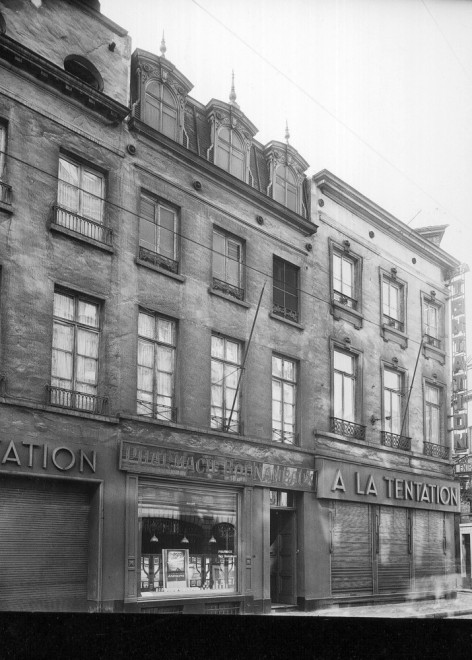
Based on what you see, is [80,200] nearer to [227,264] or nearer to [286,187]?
[227,264]

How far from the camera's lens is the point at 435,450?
30.9ft

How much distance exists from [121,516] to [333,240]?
15.7 ft

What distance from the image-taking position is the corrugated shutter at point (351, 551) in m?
9.45

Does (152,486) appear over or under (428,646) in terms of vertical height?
over

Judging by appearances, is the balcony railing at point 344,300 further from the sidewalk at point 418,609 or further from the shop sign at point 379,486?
the sidewalk at point 418,609

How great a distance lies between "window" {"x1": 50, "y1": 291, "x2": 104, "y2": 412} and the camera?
325 inches

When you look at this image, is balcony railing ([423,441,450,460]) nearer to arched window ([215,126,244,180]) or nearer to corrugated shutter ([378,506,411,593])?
corrugated shutter ([378,506,411,593])

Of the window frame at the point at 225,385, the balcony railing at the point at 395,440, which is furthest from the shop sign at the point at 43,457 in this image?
the balcony railing at the point at 395,440

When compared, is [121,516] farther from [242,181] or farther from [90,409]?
[242,181]

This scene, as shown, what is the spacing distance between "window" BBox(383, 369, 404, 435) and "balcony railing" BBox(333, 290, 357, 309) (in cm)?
97

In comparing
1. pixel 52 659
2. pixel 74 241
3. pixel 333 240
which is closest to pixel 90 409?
pixel 74 241

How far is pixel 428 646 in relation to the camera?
15.7 ft

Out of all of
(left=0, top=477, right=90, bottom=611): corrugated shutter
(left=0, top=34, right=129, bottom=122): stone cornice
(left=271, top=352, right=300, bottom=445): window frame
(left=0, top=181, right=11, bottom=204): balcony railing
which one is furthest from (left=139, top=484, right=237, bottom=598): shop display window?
(left=0, top=34, right=129, bottom=122): stone cornice

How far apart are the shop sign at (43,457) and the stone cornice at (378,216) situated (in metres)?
3.90
